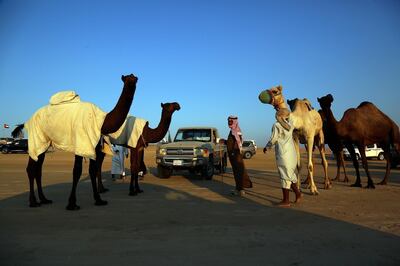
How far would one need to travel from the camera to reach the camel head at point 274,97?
30.9 ft

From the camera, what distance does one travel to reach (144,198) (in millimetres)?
9570

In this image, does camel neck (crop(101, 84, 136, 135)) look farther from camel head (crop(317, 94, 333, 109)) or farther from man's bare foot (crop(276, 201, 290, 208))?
camel head (crop(317, 94, 333, 109))

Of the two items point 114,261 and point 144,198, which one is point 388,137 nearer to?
point 144,198

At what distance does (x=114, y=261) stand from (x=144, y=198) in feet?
16.9

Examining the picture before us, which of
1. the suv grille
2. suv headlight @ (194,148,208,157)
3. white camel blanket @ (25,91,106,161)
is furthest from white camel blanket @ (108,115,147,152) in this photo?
suv headlight @ (194,148,208,157)

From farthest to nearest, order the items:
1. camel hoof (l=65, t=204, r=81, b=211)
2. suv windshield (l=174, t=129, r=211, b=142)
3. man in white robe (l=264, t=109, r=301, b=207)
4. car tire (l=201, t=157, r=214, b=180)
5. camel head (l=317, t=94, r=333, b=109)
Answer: suv windshield (l=174, t=129, r=211, b=142)
car tire (l=201, t=157, r=214, b=180)
camel head (l=317, t=94, r=333, b=109)
man in white robe (l=264, t=109, r=301, b=207)
camel hoof (l=65, t=204, r=81, b=211)

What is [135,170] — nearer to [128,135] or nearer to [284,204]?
[128,135]

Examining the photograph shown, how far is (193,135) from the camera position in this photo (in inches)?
646

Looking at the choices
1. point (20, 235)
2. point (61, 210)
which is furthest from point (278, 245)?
point (61, 210)

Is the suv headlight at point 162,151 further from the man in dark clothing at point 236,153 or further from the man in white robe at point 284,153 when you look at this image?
the man in white robe at point 284,153

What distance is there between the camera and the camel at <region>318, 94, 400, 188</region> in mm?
11805

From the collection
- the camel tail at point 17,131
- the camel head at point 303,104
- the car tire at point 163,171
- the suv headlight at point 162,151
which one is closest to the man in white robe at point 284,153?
the camel head at point 303,104

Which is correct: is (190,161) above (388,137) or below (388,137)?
below

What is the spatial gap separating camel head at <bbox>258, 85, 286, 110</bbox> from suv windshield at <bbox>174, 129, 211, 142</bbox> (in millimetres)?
6755
